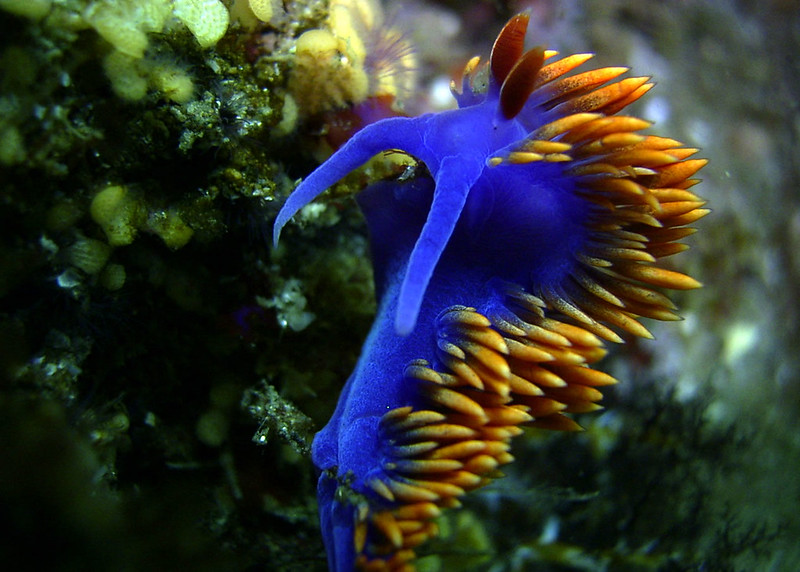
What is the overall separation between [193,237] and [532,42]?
81.4 inches

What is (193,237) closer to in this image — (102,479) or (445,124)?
(102,479)

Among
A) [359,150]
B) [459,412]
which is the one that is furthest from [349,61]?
[459,412]

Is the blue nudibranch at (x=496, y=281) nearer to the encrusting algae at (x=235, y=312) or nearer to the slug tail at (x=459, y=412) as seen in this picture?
the slug tail at (x=459, y=412)

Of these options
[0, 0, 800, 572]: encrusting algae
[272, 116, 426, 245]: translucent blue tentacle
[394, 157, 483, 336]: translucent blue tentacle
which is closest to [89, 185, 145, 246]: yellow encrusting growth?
[0, 0, 800, 572]: encrusting algae

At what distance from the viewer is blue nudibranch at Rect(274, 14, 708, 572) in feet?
5.40

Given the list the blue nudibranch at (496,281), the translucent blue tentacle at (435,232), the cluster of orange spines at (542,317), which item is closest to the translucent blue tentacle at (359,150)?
the blue nudibranch at (496,281)

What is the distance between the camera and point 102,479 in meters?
2.06

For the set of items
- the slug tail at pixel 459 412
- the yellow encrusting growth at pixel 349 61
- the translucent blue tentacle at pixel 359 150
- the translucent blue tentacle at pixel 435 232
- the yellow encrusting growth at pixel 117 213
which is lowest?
the slug tail at pixel 459 412

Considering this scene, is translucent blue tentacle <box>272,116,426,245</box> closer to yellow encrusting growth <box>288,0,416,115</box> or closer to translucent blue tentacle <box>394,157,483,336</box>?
translucent blue tentacle <box>394,157,483,336</box>

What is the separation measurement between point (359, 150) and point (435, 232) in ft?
1.60

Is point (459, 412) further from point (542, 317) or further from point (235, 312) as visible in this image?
point (235, 312)

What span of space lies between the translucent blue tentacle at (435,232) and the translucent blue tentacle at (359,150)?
0.18m

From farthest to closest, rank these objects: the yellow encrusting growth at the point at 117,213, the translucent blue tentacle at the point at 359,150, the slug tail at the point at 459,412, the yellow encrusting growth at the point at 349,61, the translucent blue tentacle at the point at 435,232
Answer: the yellow encrusting growth at the point at 349,61 → the yellow encrusting growth at the point at 117,213 → the translucent blue tentacle at the point at 359,150 → the slug tail at the point at 459,412 → the translucent blue tentacle at the point at 435,232

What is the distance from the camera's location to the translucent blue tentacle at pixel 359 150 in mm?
1733
